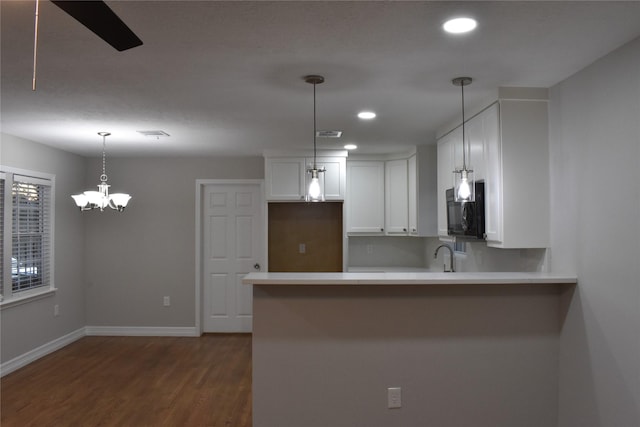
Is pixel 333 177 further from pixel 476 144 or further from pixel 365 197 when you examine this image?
pixel 476 144

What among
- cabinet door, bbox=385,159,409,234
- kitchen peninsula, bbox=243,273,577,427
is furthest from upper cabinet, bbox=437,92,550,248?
cabinet door, bbox=385,159,409,234

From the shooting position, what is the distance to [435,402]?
289 centimetres

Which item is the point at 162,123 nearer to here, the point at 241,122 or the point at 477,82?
the point at 241,122

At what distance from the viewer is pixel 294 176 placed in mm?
5395

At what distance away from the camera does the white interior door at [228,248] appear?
5.90 meters

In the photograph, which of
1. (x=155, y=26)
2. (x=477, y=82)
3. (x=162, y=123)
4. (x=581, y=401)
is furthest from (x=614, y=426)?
(x=162, y=123)

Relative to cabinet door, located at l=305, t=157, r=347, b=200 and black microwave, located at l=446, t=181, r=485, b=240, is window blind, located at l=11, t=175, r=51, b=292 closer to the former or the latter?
cabinet door, located at l=305, t=157, r=347, b=200

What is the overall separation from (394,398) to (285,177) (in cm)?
315

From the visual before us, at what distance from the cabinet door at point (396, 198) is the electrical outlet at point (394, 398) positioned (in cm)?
270

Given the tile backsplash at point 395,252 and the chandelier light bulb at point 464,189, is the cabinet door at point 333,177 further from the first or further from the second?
the chandelier light bulb at point 464,189

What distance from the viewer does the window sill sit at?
14.0ft

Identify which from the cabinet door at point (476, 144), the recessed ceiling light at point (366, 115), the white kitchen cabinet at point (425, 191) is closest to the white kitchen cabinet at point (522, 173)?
the cabinet door at point (476, 144)

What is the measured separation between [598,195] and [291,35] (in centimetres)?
191

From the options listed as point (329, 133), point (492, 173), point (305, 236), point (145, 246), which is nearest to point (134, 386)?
point (145, 246)
